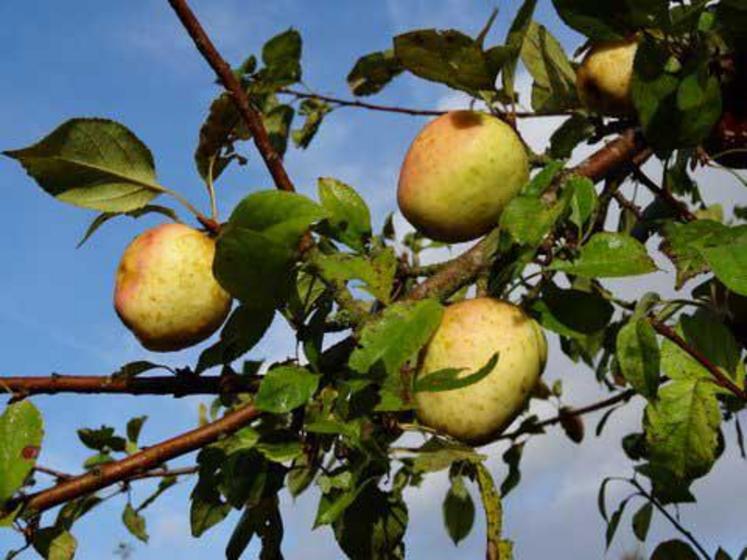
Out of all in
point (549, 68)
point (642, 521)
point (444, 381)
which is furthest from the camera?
point (642, 521)

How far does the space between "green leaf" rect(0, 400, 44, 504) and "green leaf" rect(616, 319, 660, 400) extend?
2.52 feet

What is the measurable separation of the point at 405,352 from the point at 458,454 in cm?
13

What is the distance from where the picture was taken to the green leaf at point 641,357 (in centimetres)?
110

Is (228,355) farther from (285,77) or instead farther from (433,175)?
(285,77)

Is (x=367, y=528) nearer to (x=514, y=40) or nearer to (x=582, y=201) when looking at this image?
(x=582, y=201)

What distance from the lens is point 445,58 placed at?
1.19m

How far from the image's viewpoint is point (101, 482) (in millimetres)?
1320

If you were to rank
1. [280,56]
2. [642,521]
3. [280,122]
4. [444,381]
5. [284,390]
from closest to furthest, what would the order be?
[444,381]
[284,390]
[642,521]
[280,56]
[280,122]

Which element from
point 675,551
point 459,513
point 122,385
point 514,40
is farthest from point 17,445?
point 459,513

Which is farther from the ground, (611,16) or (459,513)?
(611,16)

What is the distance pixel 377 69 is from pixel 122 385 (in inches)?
39.1

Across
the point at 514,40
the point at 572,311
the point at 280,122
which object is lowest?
the point at 572,311

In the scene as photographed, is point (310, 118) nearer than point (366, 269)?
No

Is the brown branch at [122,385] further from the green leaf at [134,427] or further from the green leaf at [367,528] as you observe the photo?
the green leaf at [134,427]
